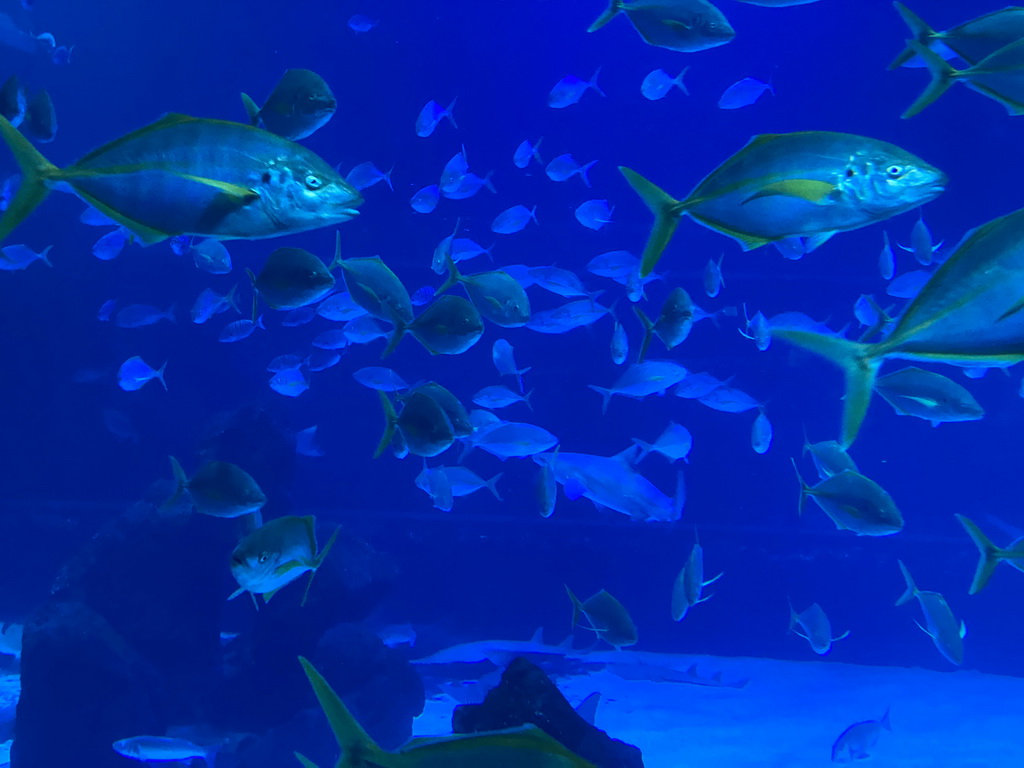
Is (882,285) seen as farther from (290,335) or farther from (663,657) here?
(290,335)

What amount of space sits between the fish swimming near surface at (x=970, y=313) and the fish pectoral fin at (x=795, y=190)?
443mm

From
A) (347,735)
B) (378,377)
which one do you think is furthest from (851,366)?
(378,377)

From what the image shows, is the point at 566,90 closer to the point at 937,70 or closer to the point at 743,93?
the point at 743,93

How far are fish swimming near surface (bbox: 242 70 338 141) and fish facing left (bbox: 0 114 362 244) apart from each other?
5.66 feet

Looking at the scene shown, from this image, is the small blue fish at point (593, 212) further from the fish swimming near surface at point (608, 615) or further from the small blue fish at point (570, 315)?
the fish swimming near surface at point (608, 615)

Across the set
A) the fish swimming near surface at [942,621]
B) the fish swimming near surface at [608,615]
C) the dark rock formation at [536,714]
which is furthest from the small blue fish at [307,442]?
the fish swimming near surface at [942,621]

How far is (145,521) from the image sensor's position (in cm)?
771

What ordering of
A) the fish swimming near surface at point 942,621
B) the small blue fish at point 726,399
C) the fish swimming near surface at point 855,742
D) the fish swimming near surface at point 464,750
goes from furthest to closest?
the small blue fish at point 726,399 < the fish swimming near surface at point 855,742 < the fish swimming near surface at point 942,621 < the fish swimming near surface at point 464,750

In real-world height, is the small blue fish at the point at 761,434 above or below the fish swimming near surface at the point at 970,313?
below

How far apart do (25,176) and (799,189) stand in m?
1.91

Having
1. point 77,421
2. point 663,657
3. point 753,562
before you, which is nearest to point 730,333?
point 753,562

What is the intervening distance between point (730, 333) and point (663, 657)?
19.7 ft

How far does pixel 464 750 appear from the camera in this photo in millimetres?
1292

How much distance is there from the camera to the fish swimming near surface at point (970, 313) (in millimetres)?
1346
